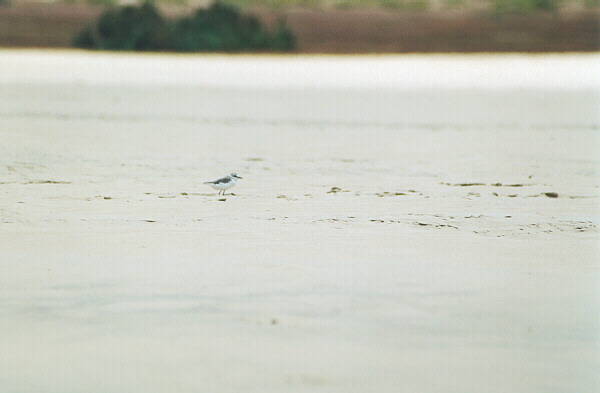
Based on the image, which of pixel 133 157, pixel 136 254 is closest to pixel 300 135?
pixel 133 157

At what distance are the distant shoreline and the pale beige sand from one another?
15408 mm

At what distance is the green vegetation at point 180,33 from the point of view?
2750 cm

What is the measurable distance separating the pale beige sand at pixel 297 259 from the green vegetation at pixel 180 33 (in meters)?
13.7

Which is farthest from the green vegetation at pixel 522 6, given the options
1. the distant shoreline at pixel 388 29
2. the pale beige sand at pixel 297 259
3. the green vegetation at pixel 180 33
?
the pale beige sand at pixel 297 259

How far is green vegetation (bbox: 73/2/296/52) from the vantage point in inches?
1083

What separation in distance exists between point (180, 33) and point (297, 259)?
74.0 feet

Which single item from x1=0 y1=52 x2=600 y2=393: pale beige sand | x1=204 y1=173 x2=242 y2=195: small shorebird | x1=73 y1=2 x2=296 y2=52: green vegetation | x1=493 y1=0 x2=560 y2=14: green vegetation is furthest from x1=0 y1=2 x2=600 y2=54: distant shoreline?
x1=204 y1=173 x2=242 y2=195: small shorebird

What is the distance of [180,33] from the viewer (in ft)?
91.2

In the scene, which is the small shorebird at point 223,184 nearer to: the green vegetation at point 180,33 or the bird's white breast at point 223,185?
the bird's white breast at point 223,185

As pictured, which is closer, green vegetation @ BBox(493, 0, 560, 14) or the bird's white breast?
the bird's white breast

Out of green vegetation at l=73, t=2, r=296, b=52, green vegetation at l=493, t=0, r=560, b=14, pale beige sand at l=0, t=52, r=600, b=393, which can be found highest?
green vegetation at l=493, t=0, r=560, b=14

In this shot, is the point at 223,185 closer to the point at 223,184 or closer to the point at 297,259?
the point at 223,184

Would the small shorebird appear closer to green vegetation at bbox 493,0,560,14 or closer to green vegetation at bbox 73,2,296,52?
green vegetation at bbox 73,2,296,52

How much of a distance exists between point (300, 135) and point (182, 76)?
976 centimetres
